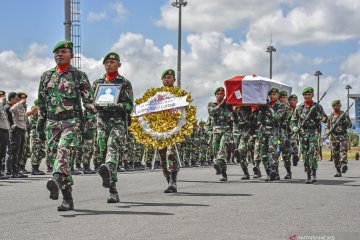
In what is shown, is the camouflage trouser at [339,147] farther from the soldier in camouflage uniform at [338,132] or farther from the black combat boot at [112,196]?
the black combat boot at [112,196]

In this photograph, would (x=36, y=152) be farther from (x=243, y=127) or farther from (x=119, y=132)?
(x=119, y=132)

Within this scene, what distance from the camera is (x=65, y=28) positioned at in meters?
23.8

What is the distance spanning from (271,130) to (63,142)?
7.07 metres

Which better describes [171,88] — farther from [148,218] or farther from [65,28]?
[65,28]

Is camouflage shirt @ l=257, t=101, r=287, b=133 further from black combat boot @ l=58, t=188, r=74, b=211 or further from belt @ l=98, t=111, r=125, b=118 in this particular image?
black combat boot @ l=58, t=188, r=74, b=211

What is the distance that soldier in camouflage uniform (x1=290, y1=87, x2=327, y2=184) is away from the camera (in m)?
13.6

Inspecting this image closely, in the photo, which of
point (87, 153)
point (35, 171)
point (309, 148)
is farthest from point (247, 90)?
point (35, 171)

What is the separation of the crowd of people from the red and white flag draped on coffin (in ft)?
1.13

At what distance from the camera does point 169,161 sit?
11203mm

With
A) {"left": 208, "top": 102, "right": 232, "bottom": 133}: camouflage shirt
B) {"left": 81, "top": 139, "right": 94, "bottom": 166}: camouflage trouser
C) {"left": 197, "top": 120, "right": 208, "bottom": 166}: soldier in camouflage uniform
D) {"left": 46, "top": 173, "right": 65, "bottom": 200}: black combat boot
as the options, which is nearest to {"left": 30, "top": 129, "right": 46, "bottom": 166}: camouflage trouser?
{"left": 81, "top": 139, "right": 94, "bottom": 166}: camouflage trouser

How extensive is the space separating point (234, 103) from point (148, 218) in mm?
8027

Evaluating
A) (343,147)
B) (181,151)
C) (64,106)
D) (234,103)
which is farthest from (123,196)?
(181,151)

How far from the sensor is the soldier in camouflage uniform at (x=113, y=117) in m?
9.18

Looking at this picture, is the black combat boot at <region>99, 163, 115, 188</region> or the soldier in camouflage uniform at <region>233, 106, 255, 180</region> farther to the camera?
the soldier in camouflage uniform at <region>233, 106, 255, 180</region>
